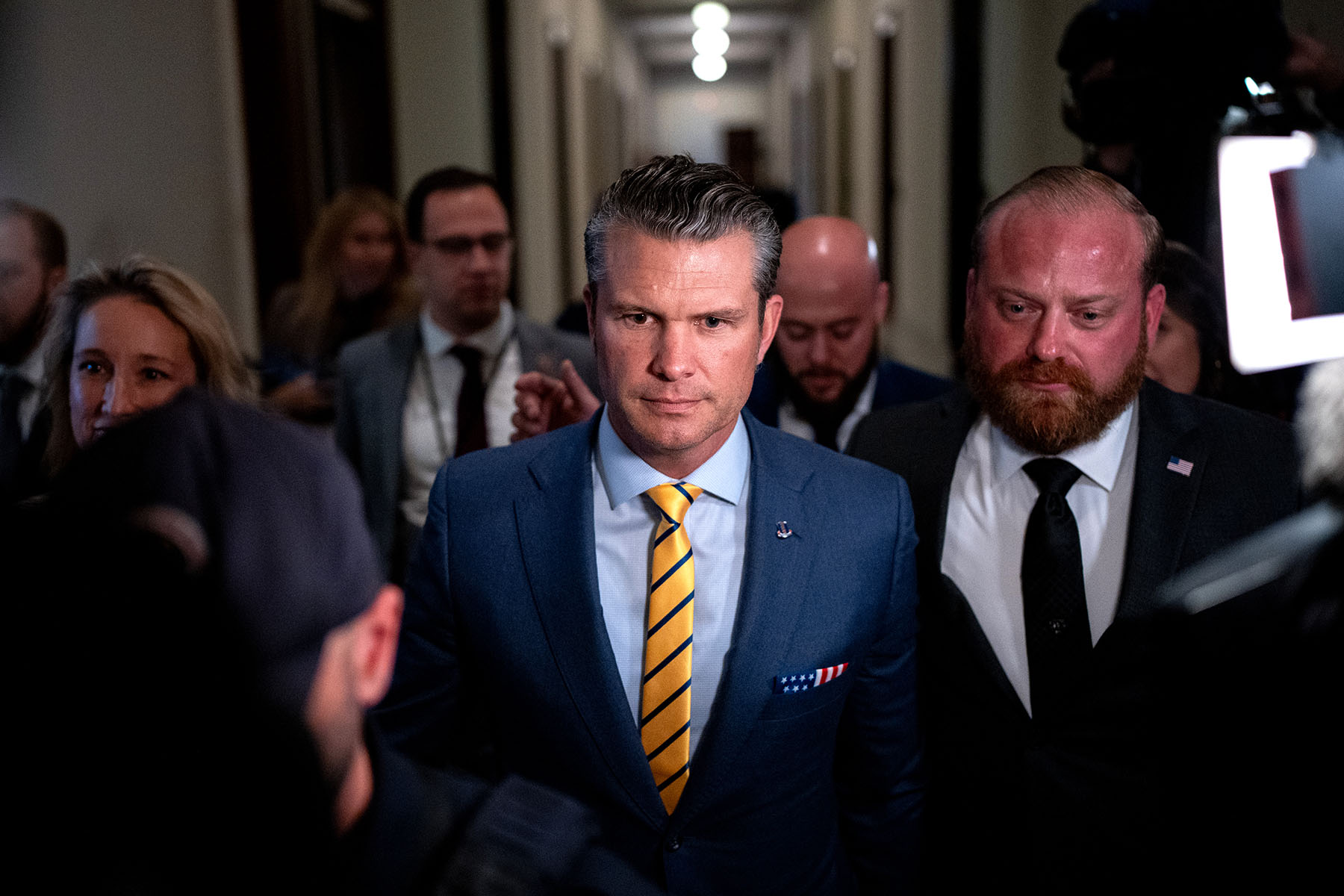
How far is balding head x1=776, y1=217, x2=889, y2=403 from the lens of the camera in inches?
95.9

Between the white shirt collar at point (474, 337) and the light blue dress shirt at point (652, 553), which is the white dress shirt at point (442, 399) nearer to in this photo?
the white shirt collar at point (474, 337)

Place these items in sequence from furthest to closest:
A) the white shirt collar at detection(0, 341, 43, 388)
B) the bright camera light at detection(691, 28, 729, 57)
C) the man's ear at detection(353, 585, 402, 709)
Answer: the bright camera light at detection(691, 28, 729, 57)
the white shirt collar at detection(0, 341, 43, 388)
the man's ear at detection(353, 585, 402, 709)

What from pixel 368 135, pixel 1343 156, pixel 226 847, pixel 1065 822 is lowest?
pixel 1065 822

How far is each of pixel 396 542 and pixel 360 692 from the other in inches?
75.0

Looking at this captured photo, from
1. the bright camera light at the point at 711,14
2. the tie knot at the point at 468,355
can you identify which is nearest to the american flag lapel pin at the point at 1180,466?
the tie knot at the point at 468,355

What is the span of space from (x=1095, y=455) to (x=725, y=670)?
70 centimetres

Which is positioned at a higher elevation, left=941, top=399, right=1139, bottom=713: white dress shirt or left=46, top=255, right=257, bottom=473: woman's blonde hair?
left=46, top=255, right=257, bottom=473: woman's blonde hair

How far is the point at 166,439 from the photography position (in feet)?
2.00

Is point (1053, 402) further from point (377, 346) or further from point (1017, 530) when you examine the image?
point (377, 346)

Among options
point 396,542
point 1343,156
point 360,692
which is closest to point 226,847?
point 360,692

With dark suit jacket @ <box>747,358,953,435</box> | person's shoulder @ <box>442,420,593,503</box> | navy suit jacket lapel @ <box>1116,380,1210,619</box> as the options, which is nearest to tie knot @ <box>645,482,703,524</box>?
person's shoulder @ <box>442,420,593,503</box>

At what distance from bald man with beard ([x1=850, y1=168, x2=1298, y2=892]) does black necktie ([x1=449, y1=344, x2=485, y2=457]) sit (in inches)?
53.3

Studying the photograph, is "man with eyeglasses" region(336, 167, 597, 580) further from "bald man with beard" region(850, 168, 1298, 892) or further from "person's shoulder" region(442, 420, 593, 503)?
"bald man with beard" region(850, 168, 1298, 892)

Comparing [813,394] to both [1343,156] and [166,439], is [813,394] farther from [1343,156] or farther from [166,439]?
[166,439]
